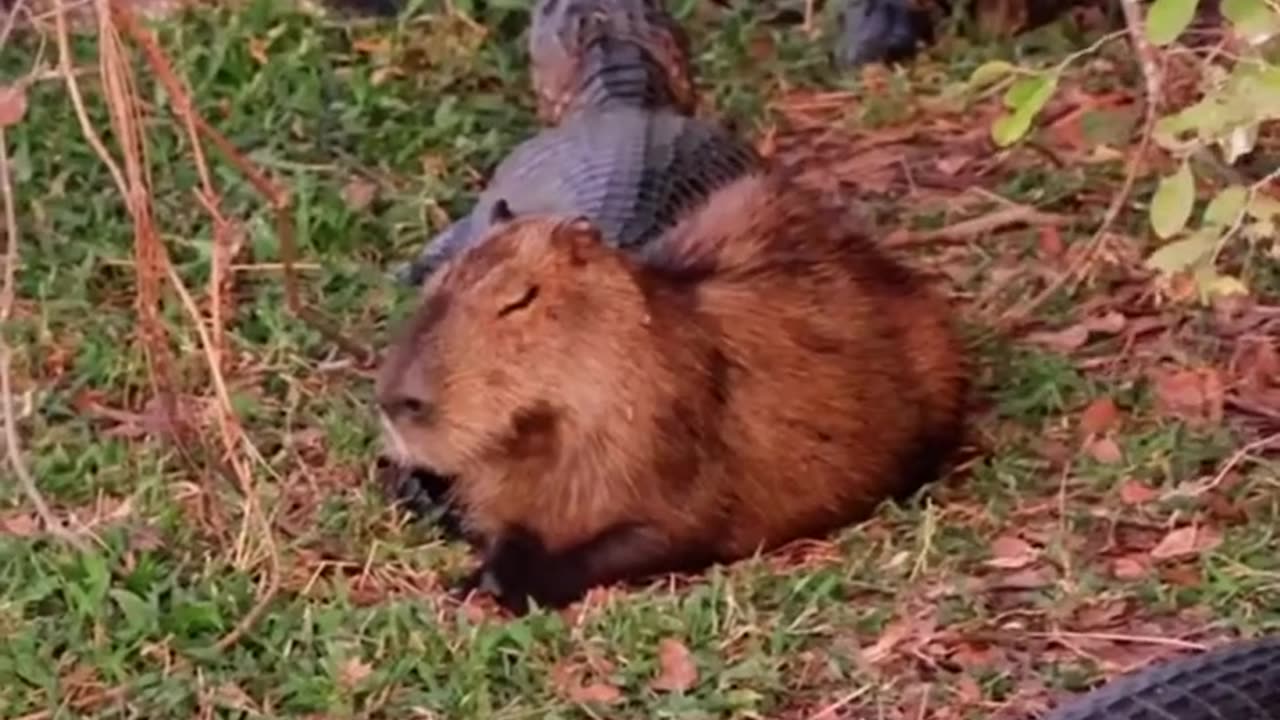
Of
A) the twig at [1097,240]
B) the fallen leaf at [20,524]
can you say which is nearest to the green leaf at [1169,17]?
the twig at [1097,240]

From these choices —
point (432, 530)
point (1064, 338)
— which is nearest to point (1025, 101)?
point (432, 530)

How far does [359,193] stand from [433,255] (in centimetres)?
57

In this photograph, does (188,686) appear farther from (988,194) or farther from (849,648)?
(988,194)

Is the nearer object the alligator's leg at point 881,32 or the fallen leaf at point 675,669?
the fallen leaf at point 675,669

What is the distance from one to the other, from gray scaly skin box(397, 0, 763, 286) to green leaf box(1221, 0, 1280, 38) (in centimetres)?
213

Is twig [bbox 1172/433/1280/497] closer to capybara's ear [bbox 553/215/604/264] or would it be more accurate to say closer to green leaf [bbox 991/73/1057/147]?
capybara's ear [bbox 553/215/604/264]

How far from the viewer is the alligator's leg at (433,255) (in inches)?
238

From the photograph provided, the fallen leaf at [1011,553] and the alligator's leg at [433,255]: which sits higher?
the fallen leaf at [1011,553]

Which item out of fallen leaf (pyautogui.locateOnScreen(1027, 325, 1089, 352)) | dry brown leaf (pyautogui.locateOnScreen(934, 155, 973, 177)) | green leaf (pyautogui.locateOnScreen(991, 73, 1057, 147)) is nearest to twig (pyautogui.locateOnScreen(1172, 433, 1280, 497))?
fallen leaf (pyautogui.locateOnScreen(1027, 325, 1089, 352))

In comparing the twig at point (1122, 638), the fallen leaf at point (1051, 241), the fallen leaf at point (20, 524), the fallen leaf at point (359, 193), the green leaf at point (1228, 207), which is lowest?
the fallen leaf at point (20, 524)

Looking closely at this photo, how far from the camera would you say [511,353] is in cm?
460

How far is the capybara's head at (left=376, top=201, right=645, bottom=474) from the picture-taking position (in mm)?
4590

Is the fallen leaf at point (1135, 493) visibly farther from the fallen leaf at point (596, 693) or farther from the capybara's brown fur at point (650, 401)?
the fallen leaf at point (596, 693)

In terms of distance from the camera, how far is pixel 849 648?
4438 millimetres
